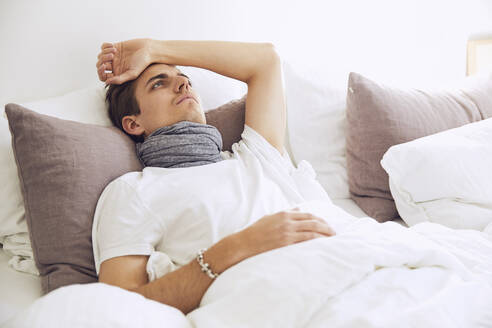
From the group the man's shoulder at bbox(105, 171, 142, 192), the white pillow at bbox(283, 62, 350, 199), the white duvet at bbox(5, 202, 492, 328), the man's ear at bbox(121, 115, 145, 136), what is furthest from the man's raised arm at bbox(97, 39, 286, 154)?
the white duvet at bbox(5, 202, 492, 328)

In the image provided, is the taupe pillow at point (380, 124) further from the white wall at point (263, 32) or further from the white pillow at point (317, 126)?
the white wall at point (263, 32)

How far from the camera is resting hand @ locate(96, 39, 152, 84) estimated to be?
4.40 ft

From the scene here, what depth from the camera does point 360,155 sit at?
152cm

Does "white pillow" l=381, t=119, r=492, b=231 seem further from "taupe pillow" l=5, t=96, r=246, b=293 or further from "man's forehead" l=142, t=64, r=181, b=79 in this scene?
"taupe pillow" l=5, t=96, r=246, b=293

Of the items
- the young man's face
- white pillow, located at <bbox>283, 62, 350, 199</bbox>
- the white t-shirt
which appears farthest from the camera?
white pillow, located at <bbox>283, 62, 350, 199</bbox>

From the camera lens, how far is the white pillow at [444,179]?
130 cm

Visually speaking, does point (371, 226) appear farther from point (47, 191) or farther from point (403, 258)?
point (47, 191)

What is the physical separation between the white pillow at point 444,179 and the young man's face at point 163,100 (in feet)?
2.14

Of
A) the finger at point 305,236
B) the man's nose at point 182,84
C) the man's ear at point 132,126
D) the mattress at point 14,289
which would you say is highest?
the man's nose at point 182,84

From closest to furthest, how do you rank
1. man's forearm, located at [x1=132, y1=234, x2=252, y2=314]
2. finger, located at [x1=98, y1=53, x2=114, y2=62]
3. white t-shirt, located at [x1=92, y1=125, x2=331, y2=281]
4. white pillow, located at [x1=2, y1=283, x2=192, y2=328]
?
white pillow, located at [x1=2, y1=283, x2=192, y2=328] → man's forearm, located at [x1=132, y1=234, x2=252, y2=314] → white t-shirt, located at [x1=92, y1=125, x2=331, y2=281] → finger, located at [x1=98, y1=53, x2=114, y2=62]

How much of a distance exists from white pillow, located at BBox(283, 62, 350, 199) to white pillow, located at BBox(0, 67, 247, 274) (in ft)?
0.77

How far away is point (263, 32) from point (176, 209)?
3.75ft

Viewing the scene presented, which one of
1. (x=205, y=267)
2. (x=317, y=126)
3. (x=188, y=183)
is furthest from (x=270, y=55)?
(x=205, y=267)

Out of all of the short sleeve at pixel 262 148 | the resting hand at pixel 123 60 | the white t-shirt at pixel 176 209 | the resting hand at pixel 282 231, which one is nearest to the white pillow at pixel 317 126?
the short sleeve at pixel 262 148
